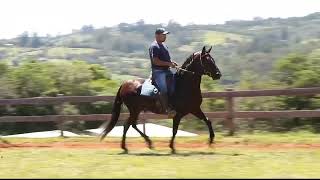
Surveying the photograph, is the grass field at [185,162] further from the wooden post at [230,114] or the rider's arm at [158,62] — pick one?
the rider's arm at [158,62]

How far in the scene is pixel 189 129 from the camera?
19891mm

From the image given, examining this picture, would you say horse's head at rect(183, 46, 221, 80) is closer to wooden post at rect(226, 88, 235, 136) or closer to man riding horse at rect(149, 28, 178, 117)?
man riding horse at rect(149, 28, 178, 117)

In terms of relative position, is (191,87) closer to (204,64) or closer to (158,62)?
(204,64)

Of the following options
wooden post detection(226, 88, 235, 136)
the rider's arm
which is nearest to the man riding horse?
the rider's arm

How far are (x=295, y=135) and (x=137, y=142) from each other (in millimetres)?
4240

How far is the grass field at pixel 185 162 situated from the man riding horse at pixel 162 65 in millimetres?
1149

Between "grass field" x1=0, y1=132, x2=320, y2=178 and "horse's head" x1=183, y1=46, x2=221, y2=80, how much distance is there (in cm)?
169

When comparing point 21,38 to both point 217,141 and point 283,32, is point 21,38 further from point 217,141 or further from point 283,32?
point 217,141

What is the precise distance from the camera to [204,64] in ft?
40.8

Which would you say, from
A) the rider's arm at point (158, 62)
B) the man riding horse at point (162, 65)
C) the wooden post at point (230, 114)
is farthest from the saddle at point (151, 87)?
the wooden post at point (230, 114)

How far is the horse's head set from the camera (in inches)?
487

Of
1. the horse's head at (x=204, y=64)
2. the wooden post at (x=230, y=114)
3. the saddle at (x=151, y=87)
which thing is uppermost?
the horse's head at (x=204, y=64)

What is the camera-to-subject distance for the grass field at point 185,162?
876 centimetres

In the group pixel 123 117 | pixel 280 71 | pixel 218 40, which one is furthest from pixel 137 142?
pixel 218 40
